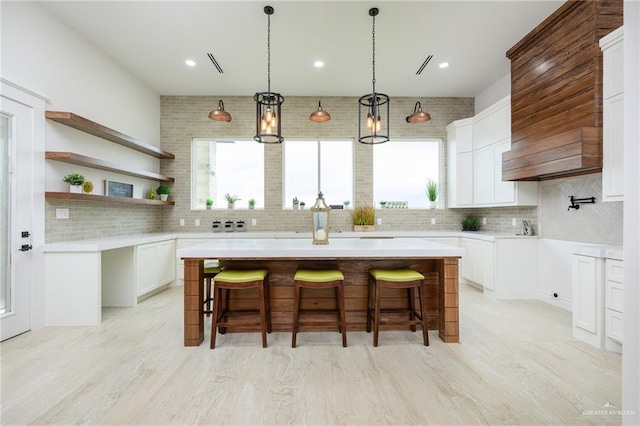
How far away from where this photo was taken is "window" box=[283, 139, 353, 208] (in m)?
5.70

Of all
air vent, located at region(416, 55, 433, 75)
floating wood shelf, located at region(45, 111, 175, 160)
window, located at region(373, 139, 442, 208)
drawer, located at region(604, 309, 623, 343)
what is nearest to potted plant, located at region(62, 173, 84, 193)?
floating wood shelf, located at region(45, 111, 175, 160)

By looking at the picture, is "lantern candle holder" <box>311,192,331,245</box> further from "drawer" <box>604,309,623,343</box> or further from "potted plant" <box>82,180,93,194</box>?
"potted plant" <box>82,180,93,194</box>

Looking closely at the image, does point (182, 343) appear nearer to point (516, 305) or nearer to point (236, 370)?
point (236, 370)

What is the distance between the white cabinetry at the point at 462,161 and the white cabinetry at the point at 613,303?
2622 mm

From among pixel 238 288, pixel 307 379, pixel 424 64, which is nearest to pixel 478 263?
pixel 424 64

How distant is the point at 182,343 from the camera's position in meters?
2.72

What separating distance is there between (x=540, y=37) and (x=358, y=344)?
13.3 feet

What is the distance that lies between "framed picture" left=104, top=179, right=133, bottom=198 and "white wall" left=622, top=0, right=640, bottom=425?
504cm

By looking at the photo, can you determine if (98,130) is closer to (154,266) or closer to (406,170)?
(154,266)

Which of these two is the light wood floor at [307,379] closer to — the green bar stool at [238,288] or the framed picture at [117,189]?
the green bar stool at [238,288]

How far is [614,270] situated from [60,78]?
5942 mm

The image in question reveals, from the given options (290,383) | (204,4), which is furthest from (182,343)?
(204,4)

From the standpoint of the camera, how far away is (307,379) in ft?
6.93

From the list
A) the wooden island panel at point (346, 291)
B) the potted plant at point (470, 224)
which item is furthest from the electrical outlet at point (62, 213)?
the potted plant at point (470, 224)
